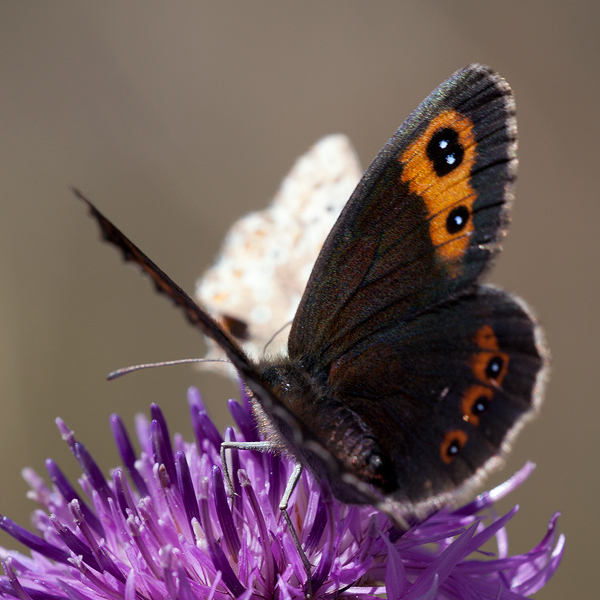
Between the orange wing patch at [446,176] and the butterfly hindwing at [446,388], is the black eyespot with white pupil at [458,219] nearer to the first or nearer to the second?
the orange wing patch at [446,176]

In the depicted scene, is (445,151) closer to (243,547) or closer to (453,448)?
(453,448)

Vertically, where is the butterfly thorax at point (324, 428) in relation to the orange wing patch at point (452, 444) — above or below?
above

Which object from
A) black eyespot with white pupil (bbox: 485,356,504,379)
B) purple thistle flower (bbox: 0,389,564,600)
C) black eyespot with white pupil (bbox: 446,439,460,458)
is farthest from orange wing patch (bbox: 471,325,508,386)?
purple thistle flower (bbox: 0,389,564,600)

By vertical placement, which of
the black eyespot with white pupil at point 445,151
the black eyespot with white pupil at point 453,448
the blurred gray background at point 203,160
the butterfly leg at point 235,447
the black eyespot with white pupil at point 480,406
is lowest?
Answer: the black eyespot with white pupil at point 453,448

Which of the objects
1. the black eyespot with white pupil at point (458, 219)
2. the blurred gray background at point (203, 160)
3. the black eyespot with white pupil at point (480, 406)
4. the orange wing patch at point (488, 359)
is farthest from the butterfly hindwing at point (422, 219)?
the blurred gray background at point (203, 160)

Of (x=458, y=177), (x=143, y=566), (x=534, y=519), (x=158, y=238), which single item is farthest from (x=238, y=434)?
(x=158, y=238)

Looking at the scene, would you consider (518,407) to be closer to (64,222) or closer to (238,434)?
(238,434)

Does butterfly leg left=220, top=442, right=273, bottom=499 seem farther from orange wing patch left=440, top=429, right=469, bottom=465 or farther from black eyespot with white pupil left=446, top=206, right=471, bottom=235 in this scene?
black eyespot with white pupil left=446, top=206, right=471, bottom=235
